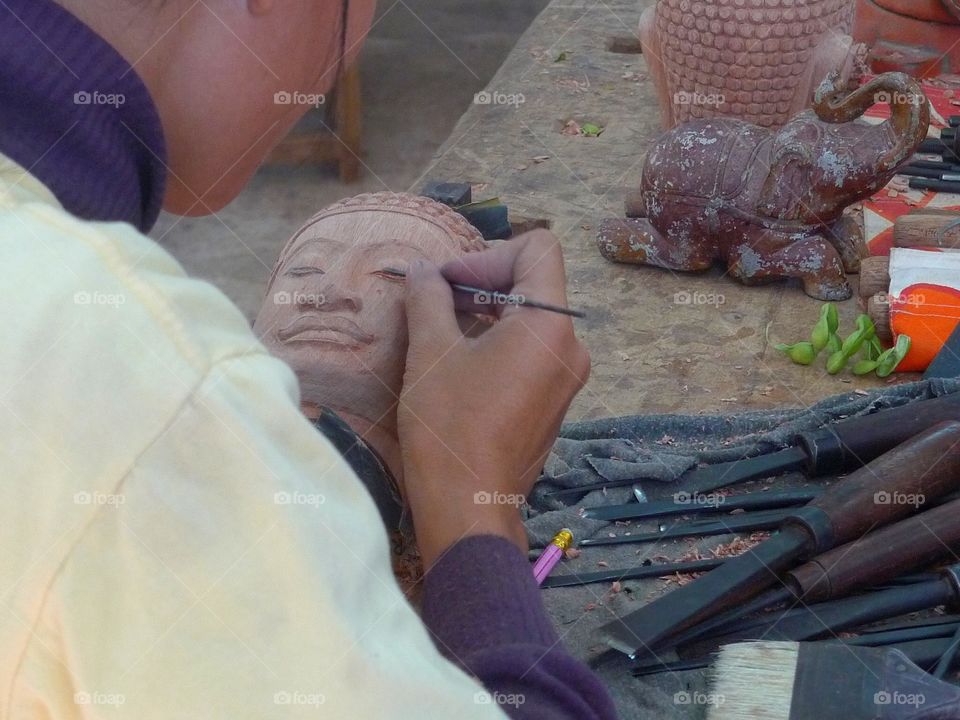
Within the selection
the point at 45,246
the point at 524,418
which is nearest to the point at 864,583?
the point at 524,418

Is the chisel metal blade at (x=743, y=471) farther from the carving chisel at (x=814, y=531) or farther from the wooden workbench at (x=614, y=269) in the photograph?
the wooden workbench at (x=614, y=269)

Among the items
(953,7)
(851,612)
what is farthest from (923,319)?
(953,7)

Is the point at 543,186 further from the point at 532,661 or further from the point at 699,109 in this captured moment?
the point at 532,661

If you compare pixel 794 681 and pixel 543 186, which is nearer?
pixel 794 681

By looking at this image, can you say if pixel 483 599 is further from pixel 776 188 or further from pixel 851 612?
pixel 776 188

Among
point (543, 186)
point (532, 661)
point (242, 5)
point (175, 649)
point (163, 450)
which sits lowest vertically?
point (543, 186)

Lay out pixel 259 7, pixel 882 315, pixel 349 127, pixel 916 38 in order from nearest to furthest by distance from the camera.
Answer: pixel 259 7 < pixel 882 315 < pixel 916 38 < pixel 349 127

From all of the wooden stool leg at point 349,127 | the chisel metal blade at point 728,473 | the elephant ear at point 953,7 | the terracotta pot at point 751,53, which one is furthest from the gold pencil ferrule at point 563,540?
the wooden stool leg at point 349,127

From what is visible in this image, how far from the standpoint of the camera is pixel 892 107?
2.35 meters

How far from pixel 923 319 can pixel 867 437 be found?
511 millimetres

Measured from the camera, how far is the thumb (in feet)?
4.62

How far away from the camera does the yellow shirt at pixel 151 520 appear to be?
1.89ft

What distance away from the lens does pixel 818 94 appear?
242 centimetres

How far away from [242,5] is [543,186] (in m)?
2.08
